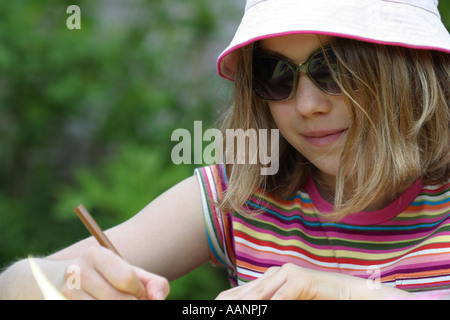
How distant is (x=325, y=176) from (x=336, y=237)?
7.7 inches

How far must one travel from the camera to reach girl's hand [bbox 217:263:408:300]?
1108mm

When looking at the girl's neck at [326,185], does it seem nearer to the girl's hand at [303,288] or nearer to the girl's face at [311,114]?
the girl's face at [311,114]

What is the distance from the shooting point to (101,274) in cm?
103

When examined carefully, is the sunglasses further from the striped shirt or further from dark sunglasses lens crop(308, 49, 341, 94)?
the striped shirt

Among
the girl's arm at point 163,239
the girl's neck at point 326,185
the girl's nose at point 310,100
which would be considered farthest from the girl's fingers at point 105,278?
the girl's neck at point 326,185

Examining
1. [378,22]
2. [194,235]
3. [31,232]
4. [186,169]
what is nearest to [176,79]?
[186,169]

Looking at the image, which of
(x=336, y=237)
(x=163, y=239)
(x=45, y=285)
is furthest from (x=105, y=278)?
(x=336, y=237)

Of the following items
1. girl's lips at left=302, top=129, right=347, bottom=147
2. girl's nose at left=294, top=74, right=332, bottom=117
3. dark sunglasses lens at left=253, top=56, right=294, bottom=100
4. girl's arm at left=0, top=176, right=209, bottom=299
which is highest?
dark sunglasses lens at left=253, top=56, right=294, bottom=100

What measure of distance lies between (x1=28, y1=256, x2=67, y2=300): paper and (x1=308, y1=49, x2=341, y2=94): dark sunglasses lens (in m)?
0.76

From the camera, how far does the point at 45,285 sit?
117 centimetres

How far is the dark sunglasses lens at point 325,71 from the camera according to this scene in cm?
137

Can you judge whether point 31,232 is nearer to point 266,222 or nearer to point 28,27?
point 28,27

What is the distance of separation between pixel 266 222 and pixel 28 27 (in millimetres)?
2455

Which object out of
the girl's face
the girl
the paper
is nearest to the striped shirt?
the girl
